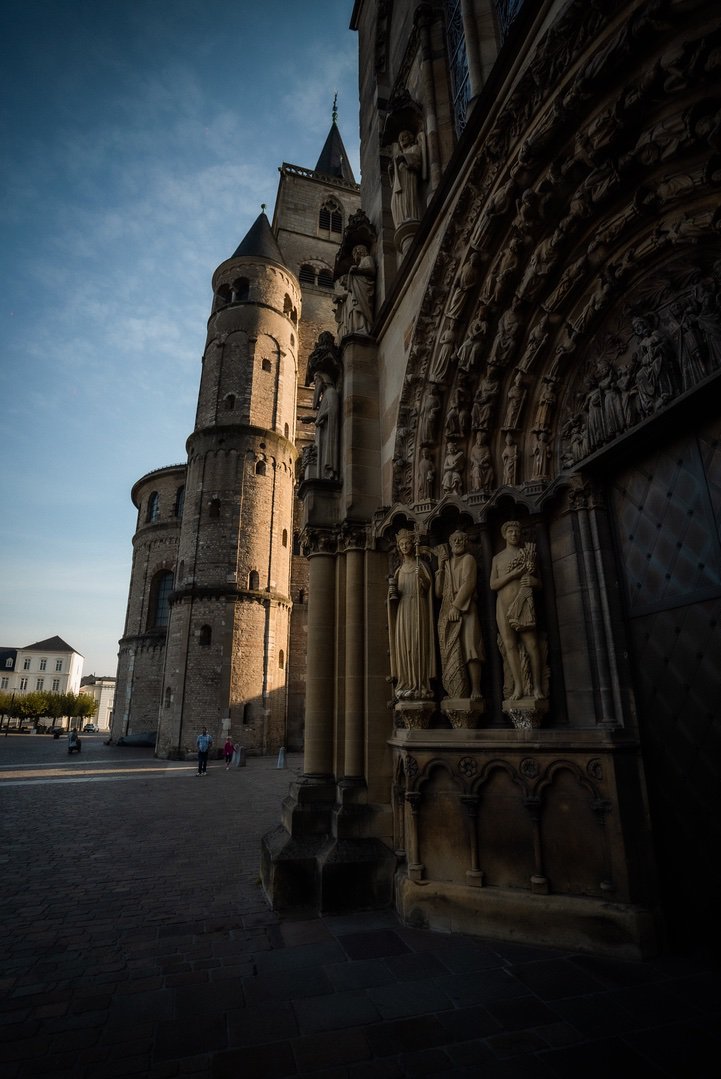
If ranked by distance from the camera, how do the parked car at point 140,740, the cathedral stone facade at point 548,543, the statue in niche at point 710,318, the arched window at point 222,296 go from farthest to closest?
the arched window at point 222,296 < the parked car at point 140,740 < the cathedral stone facade at point 548,543 < the statue in niche at point 710,318

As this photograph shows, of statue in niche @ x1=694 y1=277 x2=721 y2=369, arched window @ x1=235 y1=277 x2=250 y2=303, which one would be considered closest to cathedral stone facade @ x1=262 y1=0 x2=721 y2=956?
statue in niche @ x1=694 y1=277 x2=721 y2=369

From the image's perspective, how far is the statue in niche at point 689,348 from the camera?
11.6ft

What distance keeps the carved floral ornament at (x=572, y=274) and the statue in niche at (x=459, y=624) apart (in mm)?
574

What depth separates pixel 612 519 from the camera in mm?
4328

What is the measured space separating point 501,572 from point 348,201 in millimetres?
42256

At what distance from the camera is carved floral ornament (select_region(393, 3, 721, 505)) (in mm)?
3512

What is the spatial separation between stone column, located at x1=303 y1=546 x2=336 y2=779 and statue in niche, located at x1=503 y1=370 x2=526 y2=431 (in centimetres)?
242

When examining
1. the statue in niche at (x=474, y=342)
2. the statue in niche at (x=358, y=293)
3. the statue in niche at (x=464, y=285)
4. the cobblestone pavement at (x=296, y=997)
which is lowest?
the cobblestone pavement at (x=296, y=997)

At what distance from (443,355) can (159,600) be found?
29913 mm

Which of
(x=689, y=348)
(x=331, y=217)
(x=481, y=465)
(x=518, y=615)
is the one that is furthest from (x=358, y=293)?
(x=331, y=217)

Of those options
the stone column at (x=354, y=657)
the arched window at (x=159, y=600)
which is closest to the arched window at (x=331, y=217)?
the arched window at (x=159, y=600)

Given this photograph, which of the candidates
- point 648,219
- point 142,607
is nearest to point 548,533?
point 648,219

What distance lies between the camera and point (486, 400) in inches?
199

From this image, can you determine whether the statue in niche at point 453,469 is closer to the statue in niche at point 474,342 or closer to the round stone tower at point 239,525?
the statue in niche at point 474,342
